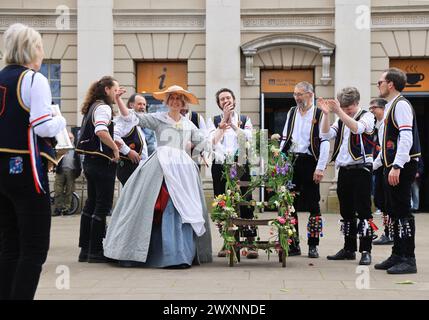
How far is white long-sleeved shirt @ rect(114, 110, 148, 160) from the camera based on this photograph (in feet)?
26.0

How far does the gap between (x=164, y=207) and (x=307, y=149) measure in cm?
194

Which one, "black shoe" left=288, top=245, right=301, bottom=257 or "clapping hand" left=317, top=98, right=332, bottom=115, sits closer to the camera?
"clapping hand" left=317, top=98, right=332, bottom=115

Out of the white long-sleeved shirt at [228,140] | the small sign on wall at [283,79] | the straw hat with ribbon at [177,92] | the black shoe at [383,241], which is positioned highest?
the small sign on wall at [283,79]

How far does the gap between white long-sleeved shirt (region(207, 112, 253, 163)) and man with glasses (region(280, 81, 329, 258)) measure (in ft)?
1.82

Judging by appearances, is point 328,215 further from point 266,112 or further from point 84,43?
point 84,43

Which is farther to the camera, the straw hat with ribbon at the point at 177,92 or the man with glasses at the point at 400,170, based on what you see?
the straw hat with ribbon at the point at 177,92

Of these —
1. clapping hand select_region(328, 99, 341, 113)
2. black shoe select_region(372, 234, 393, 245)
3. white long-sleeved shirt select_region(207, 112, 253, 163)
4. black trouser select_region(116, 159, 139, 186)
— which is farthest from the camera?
black shoe select_region(372, 234, 393, 245)

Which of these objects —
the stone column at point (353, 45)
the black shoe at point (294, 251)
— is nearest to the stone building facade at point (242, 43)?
the stone column at point (353, 45)

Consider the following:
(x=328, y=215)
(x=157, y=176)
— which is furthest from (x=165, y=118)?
(x=328, y=215)

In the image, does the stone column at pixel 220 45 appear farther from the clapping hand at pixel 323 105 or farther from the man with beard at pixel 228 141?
the clapping hand at pixel 323 105

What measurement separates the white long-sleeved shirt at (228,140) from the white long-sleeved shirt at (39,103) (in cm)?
364

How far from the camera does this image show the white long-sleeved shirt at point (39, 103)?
4641 mm

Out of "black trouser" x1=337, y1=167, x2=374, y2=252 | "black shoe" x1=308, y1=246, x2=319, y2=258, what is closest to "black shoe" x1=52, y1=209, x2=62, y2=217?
"black shoe" x1=308, y1=246, x2=319, y2=258

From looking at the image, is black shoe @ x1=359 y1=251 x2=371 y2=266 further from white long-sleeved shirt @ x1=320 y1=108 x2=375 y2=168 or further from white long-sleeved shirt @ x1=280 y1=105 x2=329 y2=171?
white long-sleeved shirt @ x1=280 y1=105 x2=329 y2=171
